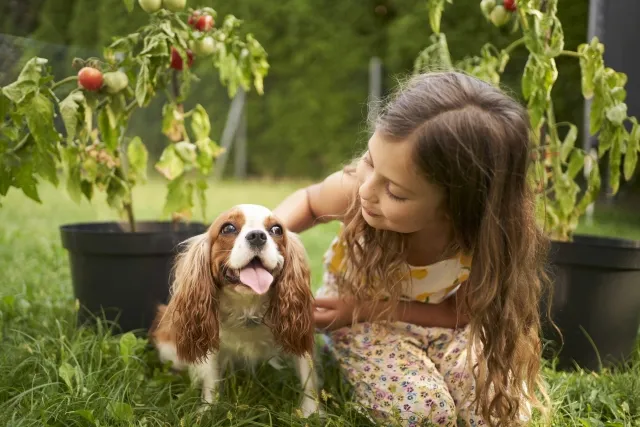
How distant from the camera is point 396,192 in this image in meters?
1.58

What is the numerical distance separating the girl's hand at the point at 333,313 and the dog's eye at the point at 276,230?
376 millimetres

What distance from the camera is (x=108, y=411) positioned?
5.33 ft

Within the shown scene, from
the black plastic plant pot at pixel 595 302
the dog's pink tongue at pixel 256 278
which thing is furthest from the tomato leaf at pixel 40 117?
the black plastic plant pot at pixel 595 302

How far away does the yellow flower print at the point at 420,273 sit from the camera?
6.36 feet

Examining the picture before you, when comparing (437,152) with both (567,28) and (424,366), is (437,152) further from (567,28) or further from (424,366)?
(567,28)

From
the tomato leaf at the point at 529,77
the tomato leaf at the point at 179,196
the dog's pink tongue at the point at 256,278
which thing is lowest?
the dog's pink tongue at the point at 256,278

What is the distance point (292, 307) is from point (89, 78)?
2.91 ft

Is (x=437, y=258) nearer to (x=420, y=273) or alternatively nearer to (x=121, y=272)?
(x=420, y=273)

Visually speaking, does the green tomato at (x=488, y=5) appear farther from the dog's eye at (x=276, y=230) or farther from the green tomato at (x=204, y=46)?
the dog's eye at (x=276, y=230)

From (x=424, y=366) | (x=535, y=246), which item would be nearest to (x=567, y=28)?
(x=535, y=246)

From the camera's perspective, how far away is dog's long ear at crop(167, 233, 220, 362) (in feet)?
5.65

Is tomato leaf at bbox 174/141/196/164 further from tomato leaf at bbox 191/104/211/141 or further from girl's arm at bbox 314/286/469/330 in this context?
girl's arm at bbox 314/286/469/330

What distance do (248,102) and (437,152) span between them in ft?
28.7

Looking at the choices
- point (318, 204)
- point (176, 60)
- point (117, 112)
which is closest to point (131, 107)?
point (117, 112)
